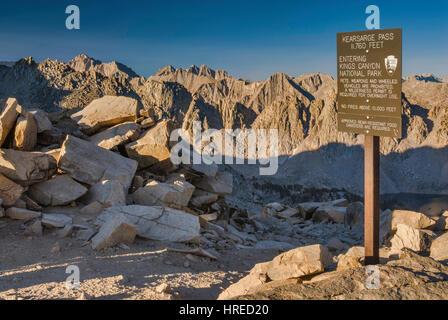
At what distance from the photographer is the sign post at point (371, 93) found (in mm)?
5055

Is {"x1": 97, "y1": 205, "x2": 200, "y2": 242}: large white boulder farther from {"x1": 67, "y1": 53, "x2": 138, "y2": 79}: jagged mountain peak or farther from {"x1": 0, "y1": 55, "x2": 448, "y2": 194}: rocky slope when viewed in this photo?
{"x1": 67, "y1": 53, "x2": 138, "y2": 79}: jagged mountain peak

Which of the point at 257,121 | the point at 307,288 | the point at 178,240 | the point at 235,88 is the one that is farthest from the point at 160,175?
the point at 235,88

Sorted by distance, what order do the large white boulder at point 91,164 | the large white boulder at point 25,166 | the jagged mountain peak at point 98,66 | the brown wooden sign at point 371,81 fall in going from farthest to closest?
the jagged mountain peak at point 98,66
the large white boulder at point 91,164
the large white boulder at point 25,166
the brown wooden sign at point 371,81

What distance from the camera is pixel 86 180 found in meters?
10.4

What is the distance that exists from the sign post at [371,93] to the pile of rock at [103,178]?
4.73 m

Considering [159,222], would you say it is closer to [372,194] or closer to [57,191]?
[57,191]

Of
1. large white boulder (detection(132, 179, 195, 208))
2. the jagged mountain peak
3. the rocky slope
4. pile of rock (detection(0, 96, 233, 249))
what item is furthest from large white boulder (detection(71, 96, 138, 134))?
the jagged mountain peak

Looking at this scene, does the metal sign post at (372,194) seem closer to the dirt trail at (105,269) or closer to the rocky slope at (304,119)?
the dirt trail at (105,269)

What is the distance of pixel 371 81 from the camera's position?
523cm

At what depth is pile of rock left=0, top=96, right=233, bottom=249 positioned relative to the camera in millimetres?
8539

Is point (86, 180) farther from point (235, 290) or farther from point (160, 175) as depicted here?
point (235, 290)

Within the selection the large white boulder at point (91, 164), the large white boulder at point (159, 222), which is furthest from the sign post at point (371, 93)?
the large white boulder at point (91, 164)

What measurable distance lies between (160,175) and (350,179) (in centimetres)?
10621

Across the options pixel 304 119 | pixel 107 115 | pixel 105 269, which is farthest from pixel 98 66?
pixel 105 269
